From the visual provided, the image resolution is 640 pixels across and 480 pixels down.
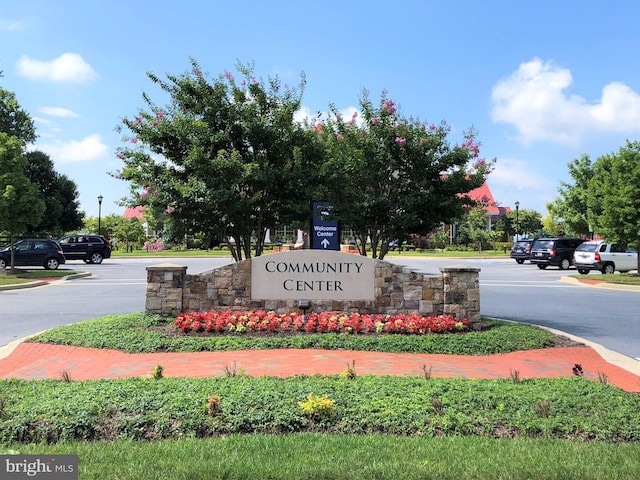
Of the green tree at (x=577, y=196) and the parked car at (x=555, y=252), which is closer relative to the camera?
the parked car at (x=555, y=252)

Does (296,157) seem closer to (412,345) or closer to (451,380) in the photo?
(412,345)

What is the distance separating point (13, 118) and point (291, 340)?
43.5 metres

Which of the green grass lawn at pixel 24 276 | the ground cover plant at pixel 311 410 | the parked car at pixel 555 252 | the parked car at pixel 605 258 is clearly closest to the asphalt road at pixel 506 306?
the green grass lawn at pixel 24 276

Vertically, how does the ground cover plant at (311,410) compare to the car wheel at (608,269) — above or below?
below

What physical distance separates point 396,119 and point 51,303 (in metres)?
9.93

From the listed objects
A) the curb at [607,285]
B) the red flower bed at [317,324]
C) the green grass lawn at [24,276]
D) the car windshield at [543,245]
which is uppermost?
the car windshield at [543,245]

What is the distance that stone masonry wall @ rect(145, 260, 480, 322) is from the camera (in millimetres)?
9656

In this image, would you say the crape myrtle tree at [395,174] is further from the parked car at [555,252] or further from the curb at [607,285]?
the parked car at [555,252]

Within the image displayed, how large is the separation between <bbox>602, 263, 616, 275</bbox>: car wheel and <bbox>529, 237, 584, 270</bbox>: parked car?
3656 mm

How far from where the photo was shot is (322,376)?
600 cm

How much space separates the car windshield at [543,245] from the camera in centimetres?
2992

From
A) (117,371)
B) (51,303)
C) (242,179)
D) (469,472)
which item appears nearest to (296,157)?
(242,179)

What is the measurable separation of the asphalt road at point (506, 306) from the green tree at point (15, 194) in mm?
3632

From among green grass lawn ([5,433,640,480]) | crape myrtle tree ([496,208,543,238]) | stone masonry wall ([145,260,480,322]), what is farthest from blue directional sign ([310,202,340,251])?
crape myrtle tree ([496,208,543,238])
